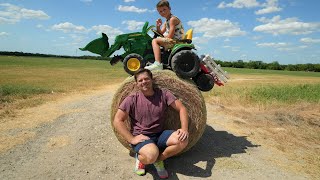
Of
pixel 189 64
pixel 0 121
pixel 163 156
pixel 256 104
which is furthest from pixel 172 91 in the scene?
pixel 256 104

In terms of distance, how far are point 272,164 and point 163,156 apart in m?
1.96

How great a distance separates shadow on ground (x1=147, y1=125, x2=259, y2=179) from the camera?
5208mm

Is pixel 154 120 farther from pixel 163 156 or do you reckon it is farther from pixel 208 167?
pixel 208 167

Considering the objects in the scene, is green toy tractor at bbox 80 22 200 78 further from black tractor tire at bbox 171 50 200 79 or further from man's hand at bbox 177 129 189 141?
man's hand at bbox 177 129 189 141

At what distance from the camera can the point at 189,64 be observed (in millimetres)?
6203

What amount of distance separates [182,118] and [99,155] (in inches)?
66.8

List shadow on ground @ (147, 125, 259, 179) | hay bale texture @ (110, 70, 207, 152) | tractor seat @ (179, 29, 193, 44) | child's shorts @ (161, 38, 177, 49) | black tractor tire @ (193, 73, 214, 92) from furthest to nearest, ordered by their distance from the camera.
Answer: black tractor tire @ (193, 73, 214, 92), tractor seat @ (179, 29, 193, 44), child's shorts @ (161, 38, 177, 49), hay bale texture @ (110, 70, 207, 152), shadow on ground @ (147, 125, 259, 179)

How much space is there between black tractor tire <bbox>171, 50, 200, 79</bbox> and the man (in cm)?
85

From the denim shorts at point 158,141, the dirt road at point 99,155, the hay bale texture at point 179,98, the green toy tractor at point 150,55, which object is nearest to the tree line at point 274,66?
the dirt road at point 99,155

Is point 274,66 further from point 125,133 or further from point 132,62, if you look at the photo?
point 125,133

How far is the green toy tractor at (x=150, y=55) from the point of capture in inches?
242

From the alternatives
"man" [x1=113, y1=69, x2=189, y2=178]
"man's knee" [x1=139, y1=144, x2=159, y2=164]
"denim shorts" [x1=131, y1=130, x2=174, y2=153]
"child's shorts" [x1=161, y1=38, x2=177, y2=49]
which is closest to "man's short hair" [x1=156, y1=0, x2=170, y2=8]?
"child's shorts" [x1=161, y1=38, x2=177, y2=49]

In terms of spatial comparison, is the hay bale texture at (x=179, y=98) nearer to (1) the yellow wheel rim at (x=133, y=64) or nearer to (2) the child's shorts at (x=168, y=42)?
(2) the child's shorts at (x=168, y=42)

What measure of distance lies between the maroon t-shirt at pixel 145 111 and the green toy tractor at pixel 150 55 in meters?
1.10
